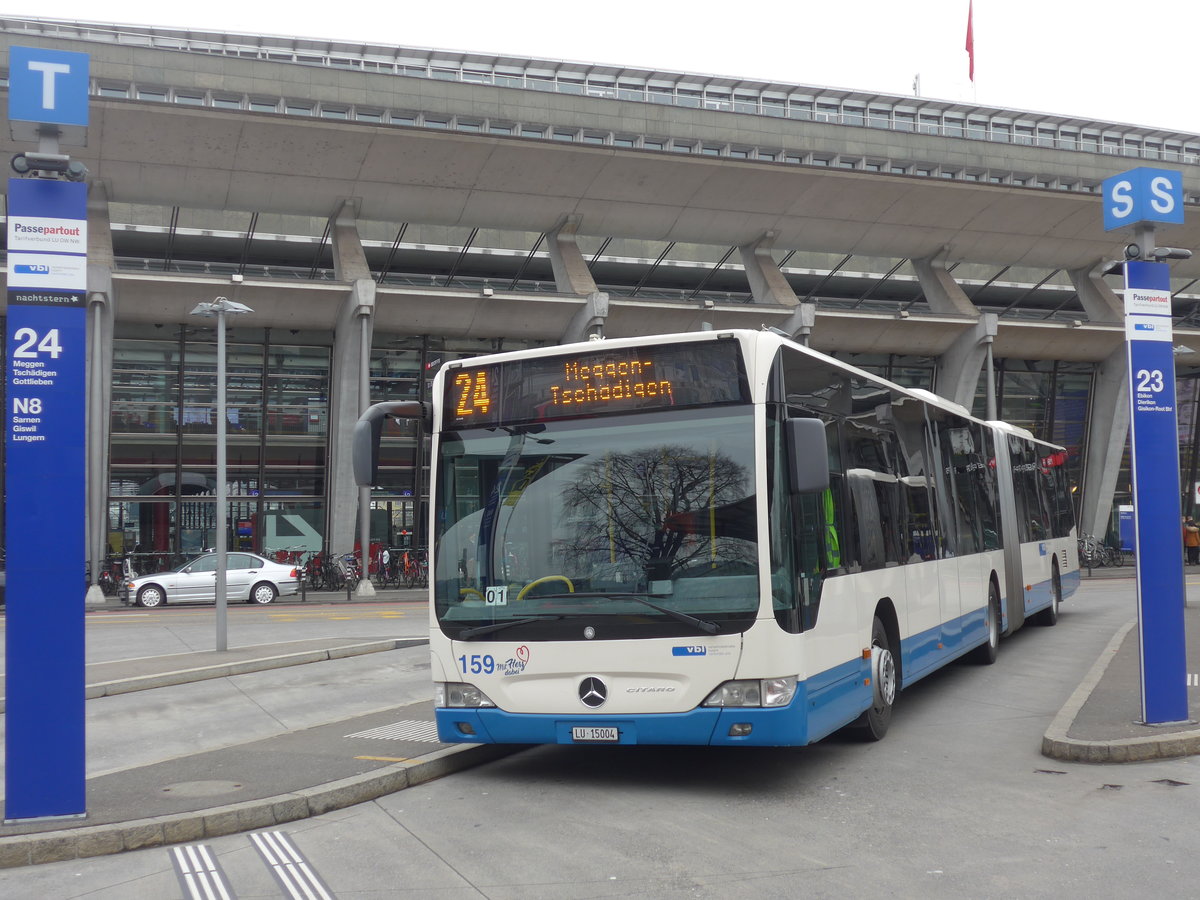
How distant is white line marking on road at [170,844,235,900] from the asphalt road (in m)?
0.05

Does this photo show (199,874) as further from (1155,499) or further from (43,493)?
(1155,499)

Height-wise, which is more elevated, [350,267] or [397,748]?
[350,267]

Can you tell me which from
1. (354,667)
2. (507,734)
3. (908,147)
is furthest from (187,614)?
(908,147)

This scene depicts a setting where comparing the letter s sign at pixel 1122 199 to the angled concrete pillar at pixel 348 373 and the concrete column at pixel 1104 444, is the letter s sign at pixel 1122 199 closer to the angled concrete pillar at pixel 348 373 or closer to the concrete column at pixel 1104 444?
the angled concrete pillar at pixel 348 373

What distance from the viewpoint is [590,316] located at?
3281cm

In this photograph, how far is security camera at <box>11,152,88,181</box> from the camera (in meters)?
6.68

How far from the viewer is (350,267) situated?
32.1m

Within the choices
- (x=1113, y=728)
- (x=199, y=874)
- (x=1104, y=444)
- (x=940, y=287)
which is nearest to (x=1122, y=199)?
(x=1113, y=728)

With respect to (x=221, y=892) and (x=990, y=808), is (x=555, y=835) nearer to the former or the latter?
(x=221, y=892)

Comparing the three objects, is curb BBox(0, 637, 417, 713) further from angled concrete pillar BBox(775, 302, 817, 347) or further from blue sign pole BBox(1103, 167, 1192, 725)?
angled concrete pillar BBox(775, 302, 817, 347)

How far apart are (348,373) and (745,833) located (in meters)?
27.9

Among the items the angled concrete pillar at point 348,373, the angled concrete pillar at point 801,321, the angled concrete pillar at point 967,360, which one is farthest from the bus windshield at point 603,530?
the angled concrete pillar at point 967,360

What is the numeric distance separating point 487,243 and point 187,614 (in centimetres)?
1605

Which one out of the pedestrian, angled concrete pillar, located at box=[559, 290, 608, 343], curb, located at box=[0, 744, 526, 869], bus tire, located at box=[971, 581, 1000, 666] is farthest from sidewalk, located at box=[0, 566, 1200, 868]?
the pedestrian
